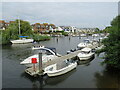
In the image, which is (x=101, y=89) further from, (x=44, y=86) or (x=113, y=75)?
(x=44, y=86)

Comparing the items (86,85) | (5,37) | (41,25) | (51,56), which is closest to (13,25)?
(5,37)

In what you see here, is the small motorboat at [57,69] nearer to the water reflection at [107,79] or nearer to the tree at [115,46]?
the water reflection at [107,79]

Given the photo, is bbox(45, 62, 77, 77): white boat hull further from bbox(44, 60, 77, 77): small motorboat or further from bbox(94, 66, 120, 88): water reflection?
bbox(94, 66, 120, 88): water reflection

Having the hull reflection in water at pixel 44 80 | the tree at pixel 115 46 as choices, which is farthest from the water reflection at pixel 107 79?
the hull reflection in water at pixel 44 80

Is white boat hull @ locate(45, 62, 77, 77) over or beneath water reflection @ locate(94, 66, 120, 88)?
over

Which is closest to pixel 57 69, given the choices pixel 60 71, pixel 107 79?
pixel 60 71

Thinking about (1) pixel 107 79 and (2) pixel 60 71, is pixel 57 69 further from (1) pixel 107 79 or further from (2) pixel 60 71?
(1) pixel 107 79

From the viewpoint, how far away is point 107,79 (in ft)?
29.7

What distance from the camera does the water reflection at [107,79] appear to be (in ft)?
26.5

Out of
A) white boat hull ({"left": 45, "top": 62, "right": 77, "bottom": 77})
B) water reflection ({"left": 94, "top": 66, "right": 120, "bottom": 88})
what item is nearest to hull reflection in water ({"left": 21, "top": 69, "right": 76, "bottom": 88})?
white boat hull ({"left": 45, "top": 62, "right": 77, "bottom": 77})

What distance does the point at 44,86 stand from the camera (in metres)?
8.16

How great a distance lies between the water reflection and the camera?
8091mm

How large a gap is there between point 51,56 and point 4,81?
18.2 ft

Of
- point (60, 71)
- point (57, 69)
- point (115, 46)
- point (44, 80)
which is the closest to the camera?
point (115, 46)
